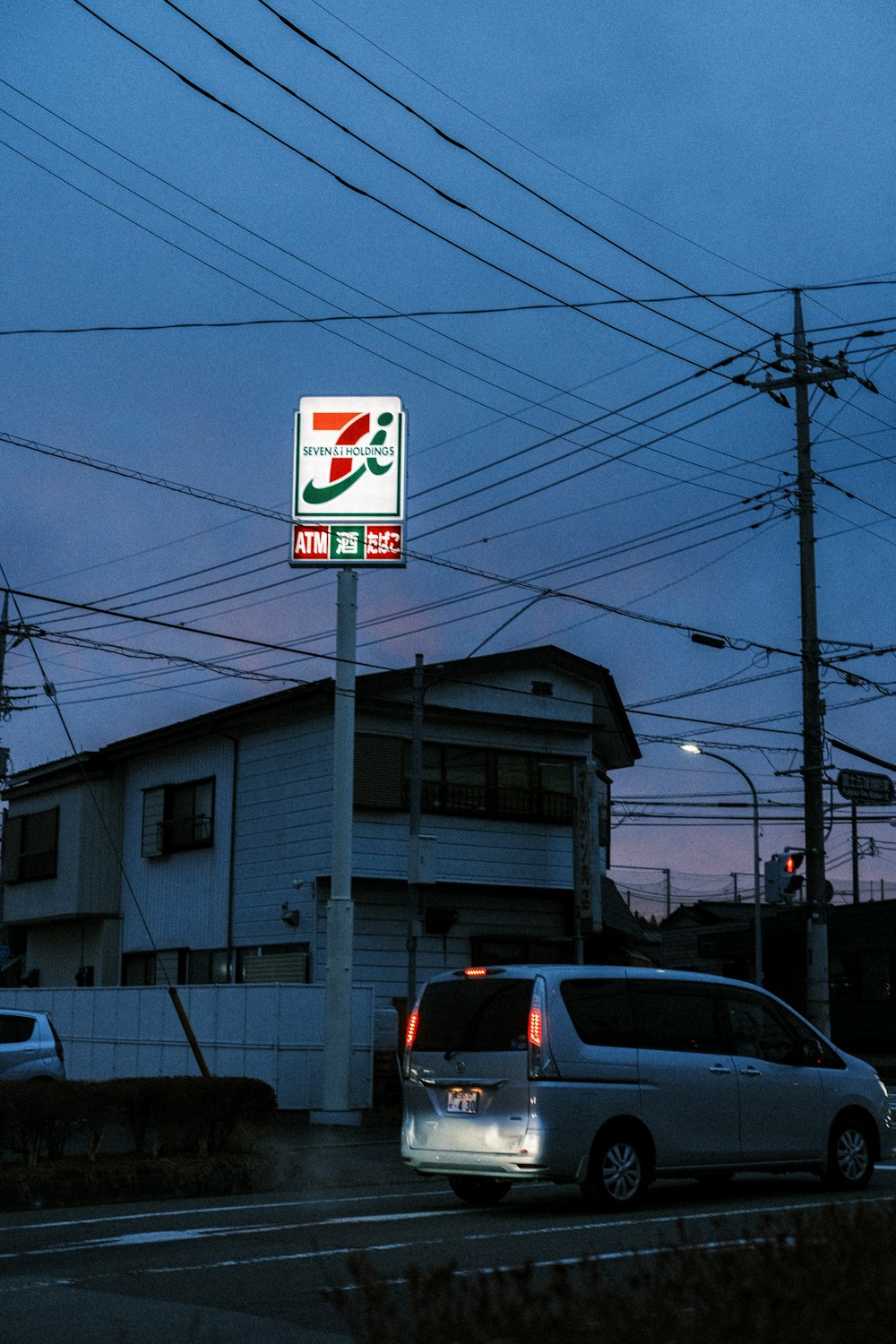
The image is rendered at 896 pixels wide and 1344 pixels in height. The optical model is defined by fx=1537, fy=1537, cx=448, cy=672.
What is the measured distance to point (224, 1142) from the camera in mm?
16516

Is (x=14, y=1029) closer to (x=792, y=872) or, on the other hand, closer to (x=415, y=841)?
(x=415, y=841)

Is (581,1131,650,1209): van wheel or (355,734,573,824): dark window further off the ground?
(355,734,573,824): dark window

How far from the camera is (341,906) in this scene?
885 inches

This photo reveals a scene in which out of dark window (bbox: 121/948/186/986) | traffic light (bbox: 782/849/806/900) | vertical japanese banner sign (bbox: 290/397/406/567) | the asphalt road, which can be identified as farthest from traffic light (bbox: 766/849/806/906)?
dark window (bbox: 121/948/186/986)

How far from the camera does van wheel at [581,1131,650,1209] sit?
12523mm

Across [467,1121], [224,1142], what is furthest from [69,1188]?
[467,1121]

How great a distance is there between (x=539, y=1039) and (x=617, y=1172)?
4.21 feet

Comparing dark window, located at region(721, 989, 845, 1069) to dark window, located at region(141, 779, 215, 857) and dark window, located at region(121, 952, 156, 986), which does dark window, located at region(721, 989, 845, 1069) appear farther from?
dark window, located at region(121, 952, 156, 986)

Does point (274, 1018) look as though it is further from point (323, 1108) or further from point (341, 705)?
point (341, 705)

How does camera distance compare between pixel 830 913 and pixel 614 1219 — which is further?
pixel 830 913

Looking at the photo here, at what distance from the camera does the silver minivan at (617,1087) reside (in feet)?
41.2

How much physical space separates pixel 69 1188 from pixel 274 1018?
9255mm

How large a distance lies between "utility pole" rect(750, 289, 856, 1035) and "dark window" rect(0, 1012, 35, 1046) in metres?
12.0

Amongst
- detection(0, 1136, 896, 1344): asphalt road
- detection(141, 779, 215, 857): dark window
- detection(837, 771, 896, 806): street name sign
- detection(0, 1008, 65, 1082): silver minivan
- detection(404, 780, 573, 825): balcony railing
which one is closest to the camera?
detection(0, 1136, 896, 1344): asphalt road
